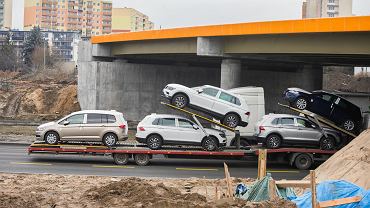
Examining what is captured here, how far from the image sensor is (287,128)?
24.3 meters

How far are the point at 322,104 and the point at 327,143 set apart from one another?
1.74 m

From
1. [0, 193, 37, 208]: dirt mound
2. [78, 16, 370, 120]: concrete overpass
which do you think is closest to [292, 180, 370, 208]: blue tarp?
[0, 193, 37, 208]: dirt mound

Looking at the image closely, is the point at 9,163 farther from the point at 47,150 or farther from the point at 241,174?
the point at 241,174

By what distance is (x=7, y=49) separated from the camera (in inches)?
3735

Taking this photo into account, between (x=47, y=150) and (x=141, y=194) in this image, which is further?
(x=47, y=150)

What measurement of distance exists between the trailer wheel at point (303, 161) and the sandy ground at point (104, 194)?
22.3 feet

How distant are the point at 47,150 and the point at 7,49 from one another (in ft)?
249

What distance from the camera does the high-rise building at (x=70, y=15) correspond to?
516 ft

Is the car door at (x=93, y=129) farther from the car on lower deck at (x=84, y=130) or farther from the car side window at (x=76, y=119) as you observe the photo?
the car side window at (x=76, y=119)

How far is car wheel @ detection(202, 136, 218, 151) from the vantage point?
23812 millimetres

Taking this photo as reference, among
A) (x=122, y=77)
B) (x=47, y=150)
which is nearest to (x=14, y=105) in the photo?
(x=122, y=77)

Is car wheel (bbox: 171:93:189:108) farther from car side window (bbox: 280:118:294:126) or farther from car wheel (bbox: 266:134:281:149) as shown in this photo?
car side window (bbox: 280:118:294:126)

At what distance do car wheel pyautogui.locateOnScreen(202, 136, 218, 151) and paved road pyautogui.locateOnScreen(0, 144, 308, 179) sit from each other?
0.80 metres

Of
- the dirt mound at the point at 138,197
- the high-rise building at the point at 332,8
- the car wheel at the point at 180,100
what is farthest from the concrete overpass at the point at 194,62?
the high-rise building at the point at 332,8
